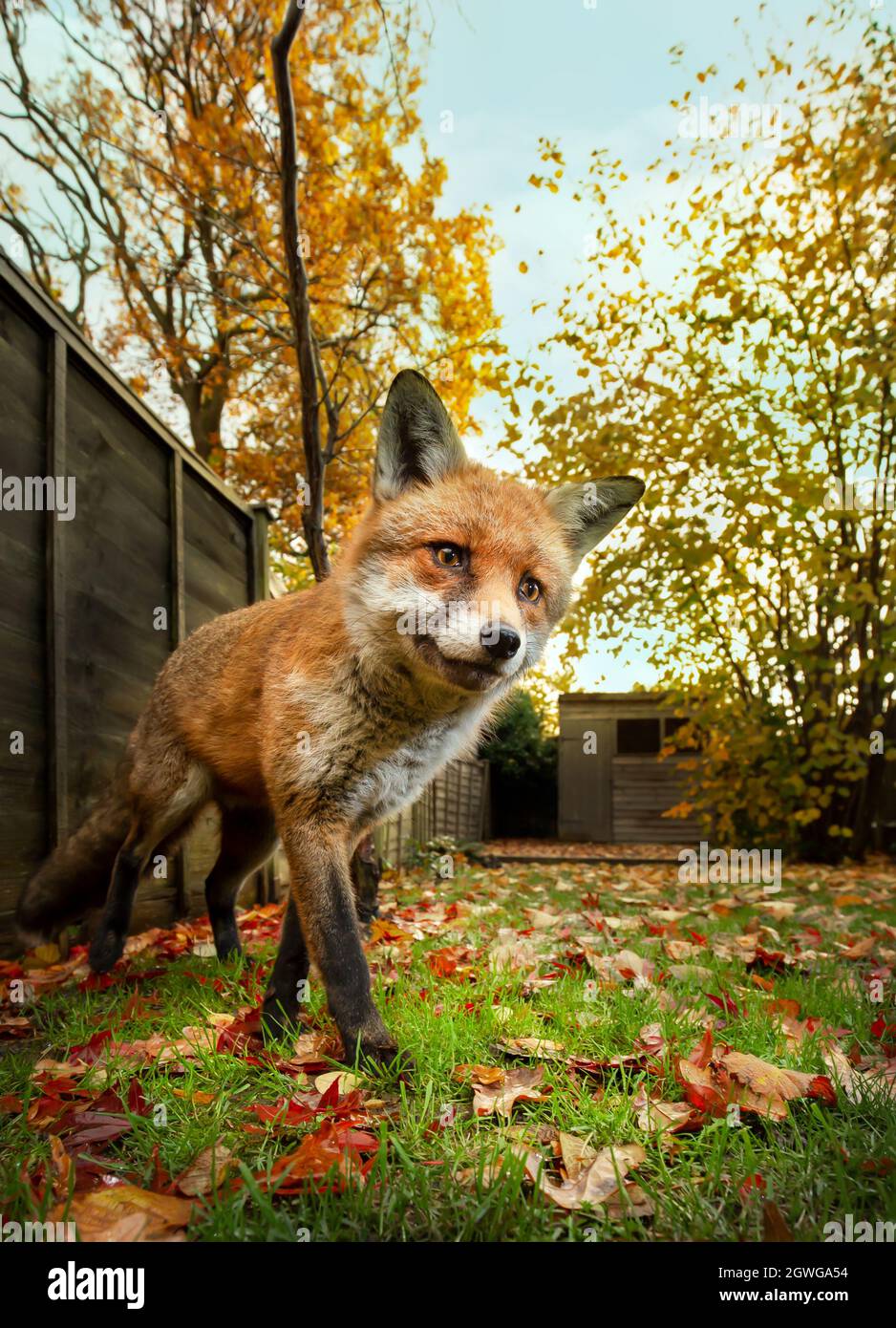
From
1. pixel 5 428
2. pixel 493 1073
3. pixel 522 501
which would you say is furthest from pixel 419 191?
pixel 493 1073

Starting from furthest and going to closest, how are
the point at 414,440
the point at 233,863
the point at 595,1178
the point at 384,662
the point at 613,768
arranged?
1. the point at 613,768
2. the point at 233,863
3. the point at 414,440
4. the point at 384,662
5. the point at 595,1178

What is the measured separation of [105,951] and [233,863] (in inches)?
22.3

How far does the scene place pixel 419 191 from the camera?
7762 mm

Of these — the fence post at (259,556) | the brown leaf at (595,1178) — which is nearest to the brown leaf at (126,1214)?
the brown leaf at (595,1178)

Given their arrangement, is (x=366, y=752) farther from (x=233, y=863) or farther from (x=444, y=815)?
(x=444, y=815)

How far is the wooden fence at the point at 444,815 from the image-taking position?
7.22 meters

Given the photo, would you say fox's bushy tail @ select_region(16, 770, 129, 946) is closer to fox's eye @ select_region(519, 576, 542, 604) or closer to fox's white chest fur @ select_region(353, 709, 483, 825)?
fox's white chest fur @ select_region(353, 709, 483, 825)

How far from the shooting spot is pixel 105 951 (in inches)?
110

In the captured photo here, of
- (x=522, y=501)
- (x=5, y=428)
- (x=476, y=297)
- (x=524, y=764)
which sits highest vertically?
(x=476, y=297)

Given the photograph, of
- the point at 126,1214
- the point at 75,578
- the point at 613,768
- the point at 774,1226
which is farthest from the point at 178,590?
the point at 613,768

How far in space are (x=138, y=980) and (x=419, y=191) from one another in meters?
7.78
